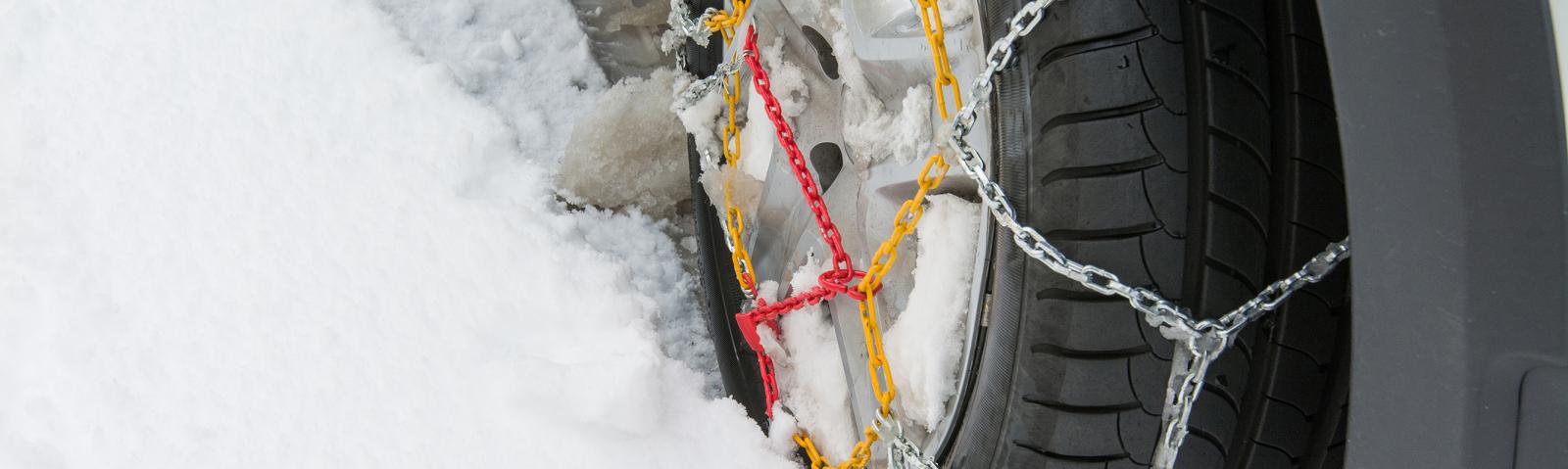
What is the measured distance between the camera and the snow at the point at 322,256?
165cm

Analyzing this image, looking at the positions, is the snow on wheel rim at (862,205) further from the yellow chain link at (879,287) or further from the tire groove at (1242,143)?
the tire groove at (1242,143)

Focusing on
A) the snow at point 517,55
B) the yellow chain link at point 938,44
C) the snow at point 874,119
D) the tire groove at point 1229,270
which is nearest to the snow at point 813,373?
the snow at point 874,119

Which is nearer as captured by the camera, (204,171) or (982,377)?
(982,377)

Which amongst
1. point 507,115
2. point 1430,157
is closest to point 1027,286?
point 1430,157

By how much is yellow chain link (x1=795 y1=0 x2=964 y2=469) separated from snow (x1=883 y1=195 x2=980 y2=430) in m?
0.02

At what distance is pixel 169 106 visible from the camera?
2072 millimetres

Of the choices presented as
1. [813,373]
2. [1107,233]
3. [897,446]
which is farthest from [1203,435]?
[813,373]

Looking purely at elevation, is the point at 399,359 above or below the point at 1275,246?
below

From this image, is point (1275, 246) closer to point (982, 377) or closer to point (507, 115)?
point (982, 377)

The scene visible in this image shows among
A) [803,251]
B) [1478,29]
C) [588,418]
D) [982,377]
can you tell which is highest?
[1478,29]

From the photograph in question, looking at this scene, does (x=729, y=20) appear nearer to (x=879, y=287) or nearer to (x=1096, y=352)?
(x=879, y=287)

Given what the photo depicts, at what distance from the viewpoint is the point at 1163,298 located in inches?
35.9

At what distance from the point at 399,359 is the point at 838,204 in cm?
77

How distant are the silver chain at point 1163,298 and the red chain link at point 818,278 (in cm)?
40
